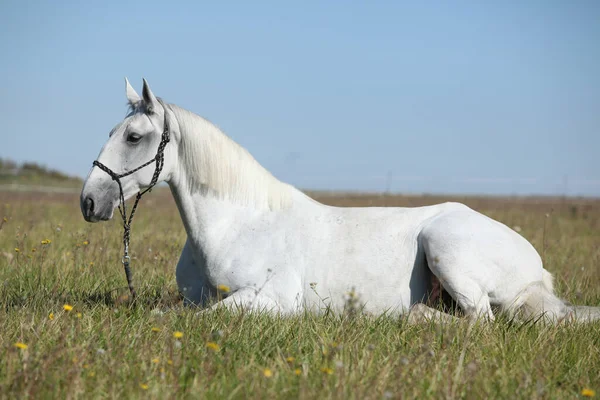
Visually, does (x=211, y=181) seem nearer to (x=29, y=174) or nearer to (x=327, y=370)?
(x=327, y=370)

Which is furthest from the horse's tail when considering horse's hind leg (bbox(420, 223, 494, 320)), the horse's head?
the horse's head

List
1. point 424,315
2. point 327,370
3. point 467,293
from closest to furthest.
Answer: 1. point 327,370
2. point 424,315
3. point 467,293

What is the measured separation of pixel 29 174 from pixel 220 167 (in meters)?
42.0

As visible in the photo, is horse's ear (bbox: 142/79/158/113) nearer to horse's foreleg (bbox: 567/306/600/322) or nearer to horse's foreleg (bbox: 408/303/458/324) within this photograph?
horse's foreleg (bbox: 408/303/458/324)

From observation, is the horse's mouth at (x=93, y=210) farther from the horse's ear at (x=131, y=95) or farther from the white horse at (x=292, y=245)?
the horse's ear at (x=131, y=95)

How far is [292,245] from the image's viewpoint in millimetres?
5227

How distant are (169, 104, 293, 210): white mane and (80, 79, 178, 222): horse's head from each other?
5.0 inches

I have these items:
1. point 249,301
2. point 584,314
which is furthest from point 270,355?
point 584,314

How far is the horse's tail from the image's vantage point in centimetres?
499

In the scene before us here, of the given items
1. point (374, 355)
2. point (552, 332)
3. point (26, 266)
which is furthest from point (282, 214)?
point (26, 266)

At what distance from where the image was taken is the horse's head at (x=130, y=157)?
482 cm

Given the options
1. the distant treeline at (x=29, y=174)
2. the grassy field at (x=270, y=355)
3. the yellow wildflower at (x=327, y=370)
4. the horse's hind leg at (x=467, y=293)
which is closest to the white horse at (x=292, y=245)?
the horse's hind leg at (x=467, y=293)

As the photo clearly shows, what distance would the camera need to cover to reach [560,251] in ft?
32.2

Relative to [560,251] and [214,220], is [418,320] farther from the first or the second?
[560,251]
